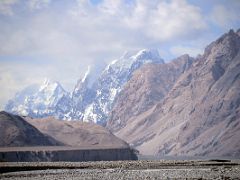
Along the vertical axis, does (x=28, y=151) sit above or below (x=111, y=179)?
above

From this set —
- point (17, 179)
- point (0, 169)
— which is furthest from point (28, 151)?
point (17, 179)

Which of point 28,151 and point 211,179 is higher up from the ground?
point 28,151

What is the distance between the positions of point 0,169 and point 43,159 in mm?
102876

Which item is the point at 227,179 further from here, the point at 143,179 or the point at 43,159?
the point at 43,159

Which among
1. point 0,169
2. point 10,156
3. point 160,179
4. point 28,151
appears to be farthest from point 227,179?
point 28,151

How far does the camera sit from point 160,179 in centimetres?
5959

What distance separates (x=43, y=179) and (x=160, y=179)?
55.9ft

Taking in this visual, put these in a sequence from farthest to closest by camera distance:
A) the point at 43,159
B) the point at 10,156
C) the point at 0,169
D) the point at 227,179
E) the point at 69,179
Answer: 1. the point at 43,159
2. the point at 10,156
3. the point at 0,169
4. the point at 69,179
5. the point at 227,179

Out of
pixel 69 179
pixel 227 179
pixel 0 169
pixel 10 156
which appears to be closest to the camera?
pixel 227 179

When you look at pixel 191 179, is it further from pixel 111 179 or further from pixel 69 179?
pixel 69 179

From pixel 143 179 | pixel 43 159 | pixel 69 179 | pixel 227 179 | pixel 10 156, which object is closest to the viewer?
pixel 227 179

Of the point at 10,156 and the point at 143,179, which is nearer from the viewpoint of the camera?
the point at 143,179

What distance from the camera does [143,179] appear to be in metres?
60.9

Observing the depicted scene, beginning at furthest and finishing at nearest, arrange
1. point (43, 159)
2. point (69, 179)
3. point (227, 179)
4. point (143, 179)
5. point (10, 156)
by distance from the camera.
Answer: point (43, 159)
point (10, 156)
point (69, 179)
point (143, 179)
point (227, 179)
